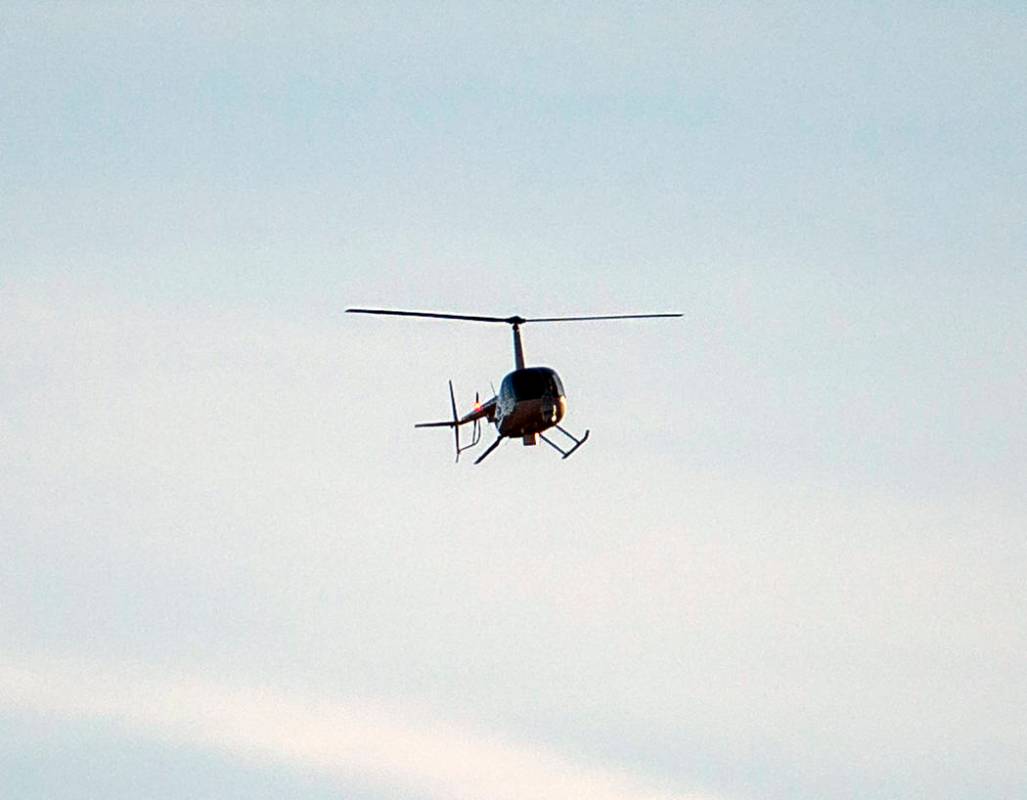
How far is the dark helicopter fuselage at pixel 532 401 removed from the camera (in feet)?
250

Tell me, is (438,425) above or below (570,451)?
above

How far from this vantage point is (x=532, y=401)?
76.1 m

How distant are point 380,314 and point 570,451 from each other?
897 centimetres

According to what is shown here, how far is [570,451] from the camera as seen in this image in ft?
248

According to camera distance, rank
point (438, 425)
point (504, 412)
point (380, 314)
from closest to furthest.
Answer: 1. point (380, 314)
2. point (504, 412)
3. point (438, 425)

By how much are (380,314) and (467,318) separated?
370 centimetres

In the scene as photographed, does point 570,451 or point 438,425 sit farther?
point 438,425

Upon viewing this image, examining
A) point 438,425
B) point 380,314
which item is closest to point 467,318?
point 380,314

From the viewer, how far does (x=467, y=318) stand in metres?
74.6

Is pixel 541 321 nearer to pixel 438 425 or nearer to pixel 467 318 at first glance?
pixel 467 318

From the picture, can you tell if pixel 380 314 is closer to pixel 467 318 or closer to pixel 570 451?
pixel 467 318

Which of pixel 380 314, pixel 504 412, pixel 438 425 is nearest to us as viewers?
pixel 380 314

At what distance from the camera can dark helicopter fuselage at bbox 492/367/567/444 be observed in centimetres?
7612

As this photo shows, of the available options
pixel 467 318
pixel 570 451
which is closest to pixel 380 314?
pixel 467 318
